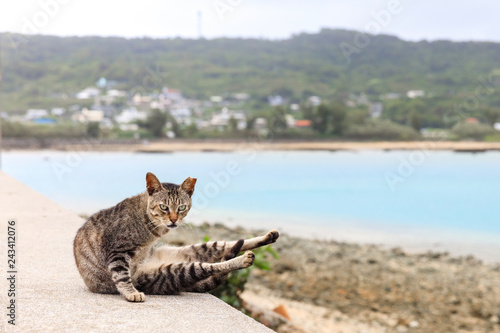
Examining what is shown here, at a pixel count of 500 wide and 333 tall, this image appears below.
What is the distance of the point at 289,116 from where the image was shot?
38.3 m

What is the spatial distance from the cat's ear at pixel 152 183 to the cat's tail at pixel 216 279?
483 millimetres

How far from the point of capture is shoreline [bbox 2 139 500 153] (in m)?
30.9

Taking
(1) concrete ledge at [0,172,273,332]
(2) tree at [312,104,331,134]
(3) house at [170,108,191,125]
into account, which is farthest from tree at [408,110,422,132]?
(1) concrete ledge at [0,172,273,332]

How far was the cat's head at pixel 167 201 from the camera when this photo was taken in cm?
248

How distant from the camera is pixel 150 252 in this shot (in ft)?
9.16

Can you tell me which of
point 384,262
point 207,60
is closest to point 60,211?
point 384,262

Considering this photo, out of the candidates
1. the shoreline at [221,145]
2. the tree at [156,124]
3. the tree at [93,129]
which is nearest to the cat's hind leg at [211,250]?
the shoreline at [221,145]

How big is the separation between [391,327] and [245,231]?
7.10 m

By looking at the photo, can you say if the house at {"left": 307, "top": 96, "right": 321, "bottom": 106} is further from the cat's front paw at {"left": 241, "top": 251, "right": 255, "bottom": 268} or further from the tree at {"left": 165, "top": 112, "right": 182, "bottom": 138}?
the cat's front paw at {"left": 241, "top": 251, "right": 255, "bottom": 268}

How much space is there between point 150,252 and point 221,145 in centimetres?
3024

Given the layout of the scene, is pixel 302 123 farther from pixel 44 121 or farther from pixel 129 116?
pixel 44 121

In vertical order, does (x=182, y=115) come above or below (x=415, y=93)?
below

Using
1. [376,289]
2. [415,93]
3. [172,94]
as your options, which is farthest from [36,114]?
[376,289]

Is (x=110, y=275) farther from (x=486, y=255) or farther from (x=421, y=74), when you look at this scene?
(x=421, y=74)
